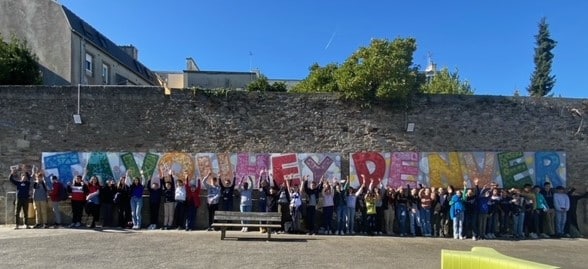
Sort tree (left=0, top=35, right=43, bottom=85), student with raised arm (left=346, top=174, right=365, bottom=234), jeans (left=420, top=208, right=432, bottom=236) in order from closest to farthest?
student with raised arm (left=346, top=174, right=365, bottom=234) < jeans (left=420, top=208, right=432, bottom=236) < tree (left=0, top=35, right=43, bottom=85)

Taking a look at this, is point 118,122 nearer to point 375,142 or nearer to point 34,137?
point 34,137

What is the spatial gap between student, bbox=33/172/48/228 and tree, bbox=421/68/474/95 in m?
22.3

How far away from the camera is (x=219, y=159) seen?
1555 centimetres

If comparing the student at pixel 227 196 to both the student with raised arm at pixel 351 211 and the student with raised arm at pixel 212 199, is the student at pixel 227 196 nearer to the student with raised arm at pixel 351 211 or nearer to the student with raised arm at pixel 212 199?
the student with raised arm at pixel 212 199

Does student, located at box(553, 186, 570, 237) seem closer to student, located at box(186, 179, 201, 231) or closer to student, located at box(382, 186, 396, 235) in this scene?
student, located at box(382, 186, 396, 235)

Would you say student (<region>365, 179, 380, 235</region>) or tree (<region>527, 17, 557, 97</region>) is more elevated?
tree (<region>527, 17, 557, 97</region>)

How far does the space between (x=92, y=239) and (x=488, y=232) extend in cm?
1079

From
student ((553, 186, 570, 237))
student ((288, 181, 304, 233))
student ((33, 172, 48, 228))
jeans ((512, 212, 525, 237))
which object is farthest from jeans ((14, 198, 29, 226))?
student ((553, 186, 570, 237))

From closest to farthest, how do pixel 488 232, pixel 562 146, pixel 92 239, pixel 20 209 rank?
pixel 92 239, pixel 20 209, pixel 488 232, pixel 562 146

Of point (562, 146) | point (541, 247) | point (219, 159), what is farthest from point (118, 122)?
point (562, 146)

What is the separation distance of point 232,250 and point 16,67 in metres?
11.9

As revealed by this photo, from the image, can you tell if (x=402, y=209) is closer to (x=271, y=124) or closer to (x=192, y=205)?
(x=271, y=124)

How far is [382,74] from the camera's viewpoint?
1606 cm

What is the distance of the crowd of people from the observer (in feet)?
44.9
